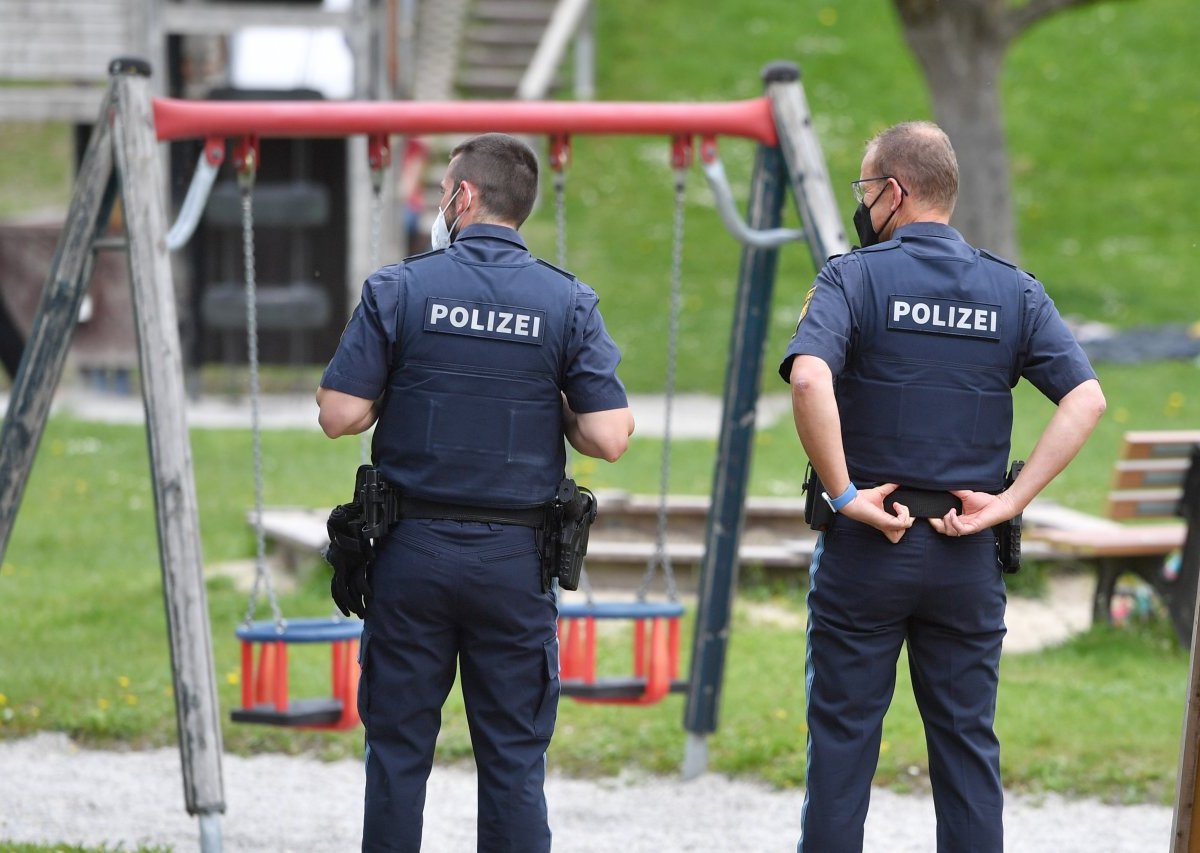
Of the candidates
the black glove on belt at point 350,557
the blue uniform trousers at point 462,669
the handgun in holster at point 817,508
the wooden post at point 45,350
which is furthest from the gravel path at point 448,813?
the handgun in holster at point 817,508

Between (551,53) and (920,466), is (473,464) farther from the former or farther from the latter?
(551,53)

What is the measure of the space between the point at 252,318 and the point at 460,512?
143 centimetres

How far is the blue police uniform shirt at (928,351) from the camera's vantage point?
11.7 ft

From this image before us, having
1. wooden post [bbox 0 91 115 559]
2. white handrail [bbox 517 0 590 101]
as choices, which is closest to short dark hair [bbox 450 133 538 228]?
wooden post [bbox 0 91 115 559]

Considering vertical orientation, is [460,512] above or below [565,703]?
above

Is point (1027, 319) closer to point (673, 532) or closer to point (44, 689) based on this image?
point (44, 689)

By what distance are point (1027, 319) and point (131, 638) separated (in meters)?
4.70

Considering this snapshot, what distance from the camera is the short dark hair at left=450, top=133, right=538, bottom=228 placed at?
12.2 feet

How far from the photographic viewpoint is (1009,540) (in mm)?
3688

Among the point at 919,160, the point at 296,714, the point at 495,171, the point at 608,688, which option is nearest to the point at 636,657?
the point at 608,688

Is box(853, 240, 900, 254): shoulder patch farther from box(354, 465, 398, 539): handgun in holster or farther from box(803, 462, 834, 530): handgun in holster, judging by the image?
box(354, 465, 398, 539): handgun in holster

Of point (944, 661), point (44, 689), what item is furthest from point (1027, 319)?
point (44, 689)

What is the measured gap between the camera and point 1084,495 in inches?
389

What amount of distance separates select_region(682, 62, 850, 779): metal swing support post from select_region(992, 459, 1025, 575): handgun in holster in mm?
1508
